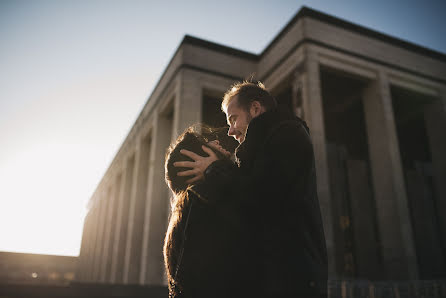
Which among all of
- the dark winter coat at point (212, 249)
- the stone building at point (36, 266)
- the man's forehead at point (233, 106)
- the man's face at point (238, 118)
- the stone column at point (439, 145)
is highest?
the stone column at point (439, 145)

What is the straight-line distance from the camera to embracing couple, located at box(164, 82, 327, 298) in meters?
1.43

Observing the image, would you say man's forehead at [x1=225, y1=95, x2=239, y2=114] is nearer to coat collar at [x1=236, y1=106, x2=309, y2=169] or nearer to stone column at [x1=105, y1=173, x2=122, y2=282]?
coat collar at [x1=236, y1=106, x2=309, y2=169]

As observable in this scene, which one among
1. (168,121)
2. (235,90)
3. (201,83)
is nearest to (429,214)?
(201,83)

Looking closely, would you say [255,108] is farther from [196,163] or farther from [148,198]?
[148,198]

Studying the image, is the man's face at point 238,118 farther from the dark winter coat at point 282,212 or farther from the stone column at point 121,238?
the stone column at point 121,238

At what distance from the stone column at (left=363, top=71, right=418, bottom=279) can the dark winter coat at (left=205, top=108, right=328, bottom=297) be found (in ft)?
36.1

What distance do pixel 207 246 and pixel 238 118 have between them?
0.94 m

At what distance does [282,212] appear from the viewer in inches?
61.3

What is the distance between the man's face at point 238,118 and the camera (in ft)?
6.97

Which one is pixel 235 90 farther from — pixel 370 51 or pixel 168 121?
pixel 168 121

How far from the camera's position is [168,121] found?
18.2 metres

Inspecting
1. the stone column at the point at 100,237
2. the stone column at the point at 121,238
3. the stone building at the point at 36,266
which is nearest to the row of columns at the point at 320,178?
the stone column at the point at 121,238

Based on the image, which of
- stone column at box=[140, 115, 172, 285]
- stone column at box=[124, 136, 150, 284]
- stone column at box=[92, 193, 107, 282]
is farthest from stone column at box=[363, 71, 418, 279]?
stone column at box=[92, 193, 107, 282]

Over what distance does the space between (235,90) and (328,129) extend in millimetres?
17576
